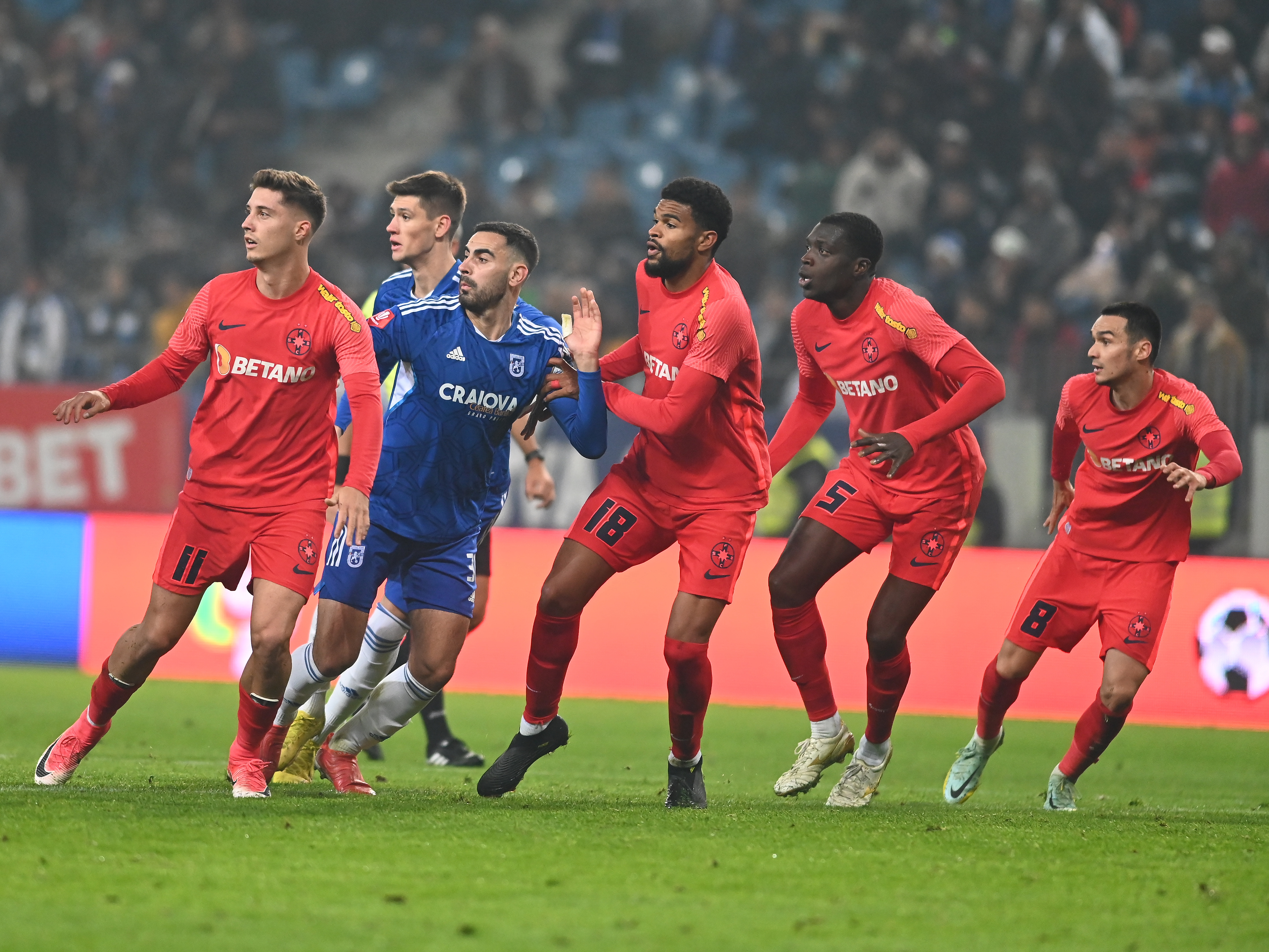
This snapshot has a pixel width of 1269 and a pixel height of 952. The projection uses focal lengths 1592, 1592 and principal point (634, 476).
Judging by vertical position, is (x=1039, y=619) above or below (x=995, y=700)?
above

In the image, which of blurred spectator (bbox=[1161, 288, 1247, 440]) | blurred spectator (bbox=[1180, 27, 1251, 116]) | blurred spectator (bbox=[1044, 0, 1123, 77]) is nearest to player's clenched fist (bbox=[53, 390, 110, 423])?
blurred spectator (bbox=[1161, 288, 1247, 440])

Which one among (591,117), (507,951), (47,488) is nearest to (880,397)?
(507,951)

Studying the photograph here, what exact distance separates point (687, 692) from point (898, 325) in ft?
5.88

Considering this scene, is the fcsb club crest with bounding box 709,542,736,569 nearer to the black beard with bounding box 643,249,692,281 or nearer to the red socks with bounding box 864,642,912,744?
the red socks with bounding box 864,642,912,744

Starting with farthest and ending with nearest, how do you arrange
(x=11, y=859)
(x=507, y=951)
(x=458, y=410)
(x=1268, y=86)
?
(x=1268, y=86) → (x=458, y=410) → (x=11, y=859) → (x=507, y=951)

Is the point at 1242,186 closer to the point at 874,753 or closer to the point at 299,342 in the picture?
the point at 874,753

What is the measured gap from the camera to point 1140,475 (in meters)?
7.13

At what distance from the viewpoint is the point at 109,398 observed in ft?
20.3

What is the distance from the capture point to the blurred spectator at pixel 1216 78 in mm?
16188

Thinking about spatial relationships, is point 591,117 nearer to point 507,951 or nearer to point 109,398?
point 109,398

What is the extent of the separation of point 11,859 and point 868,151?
537 inches

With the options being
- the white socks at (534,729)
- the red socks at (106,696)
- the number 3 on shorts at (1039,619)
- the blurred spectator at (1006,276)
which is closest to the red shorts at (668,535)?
the white socks at (534,729)

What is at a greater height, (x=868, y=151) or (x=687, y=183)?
(x=868, y=151)

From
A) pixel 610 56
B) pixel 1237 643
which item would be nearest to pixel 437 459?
pixel 1237 643
